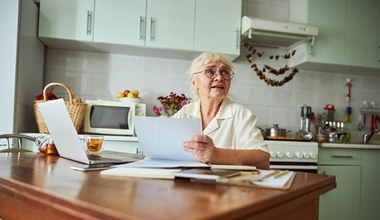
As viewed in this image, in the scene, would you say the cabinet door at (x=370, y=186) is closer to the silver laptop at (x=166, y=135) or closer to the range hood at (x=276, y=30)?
the range hood at (x=276, y=30)

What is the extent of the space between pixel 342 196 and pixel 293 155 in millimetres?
584

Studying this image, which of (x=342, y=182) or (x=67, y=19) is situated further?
(x=342, y=182)

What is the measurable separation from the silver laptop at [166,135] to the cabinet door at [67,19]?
174 centimetres

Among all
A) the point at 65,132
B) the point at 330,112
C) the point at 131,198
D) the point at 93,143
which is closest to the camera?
the point at 131,198

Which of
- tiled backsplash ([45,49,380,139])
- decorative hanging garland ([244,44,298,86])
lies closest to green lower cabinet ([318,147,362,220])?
tiled backsplash ([45,49,380,139])

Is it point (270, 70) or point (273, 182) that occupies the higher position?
point (270, 70)

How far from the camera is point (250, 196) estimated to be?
587 millimetres

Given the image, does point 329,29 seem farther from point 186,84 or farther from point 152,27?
point 152,27

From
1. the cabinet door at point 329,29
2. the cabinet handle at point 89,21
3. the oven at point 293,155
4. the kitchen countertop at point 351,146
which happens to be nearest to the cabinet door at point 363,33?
the cabinet door at point 329,29

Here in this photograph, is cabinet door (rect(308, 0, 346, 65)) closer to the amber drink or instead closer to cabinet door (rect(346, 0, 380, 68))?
cabinet door (rect(346, 0, 380, 68))

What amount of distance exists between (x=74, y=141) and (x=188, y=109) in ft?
2.78

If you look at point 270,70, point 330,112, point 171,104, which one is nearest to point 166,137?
point 171,104

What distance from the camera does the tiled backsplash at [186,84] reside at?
2.90 metres

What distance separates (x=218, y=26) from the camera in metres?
2.77
